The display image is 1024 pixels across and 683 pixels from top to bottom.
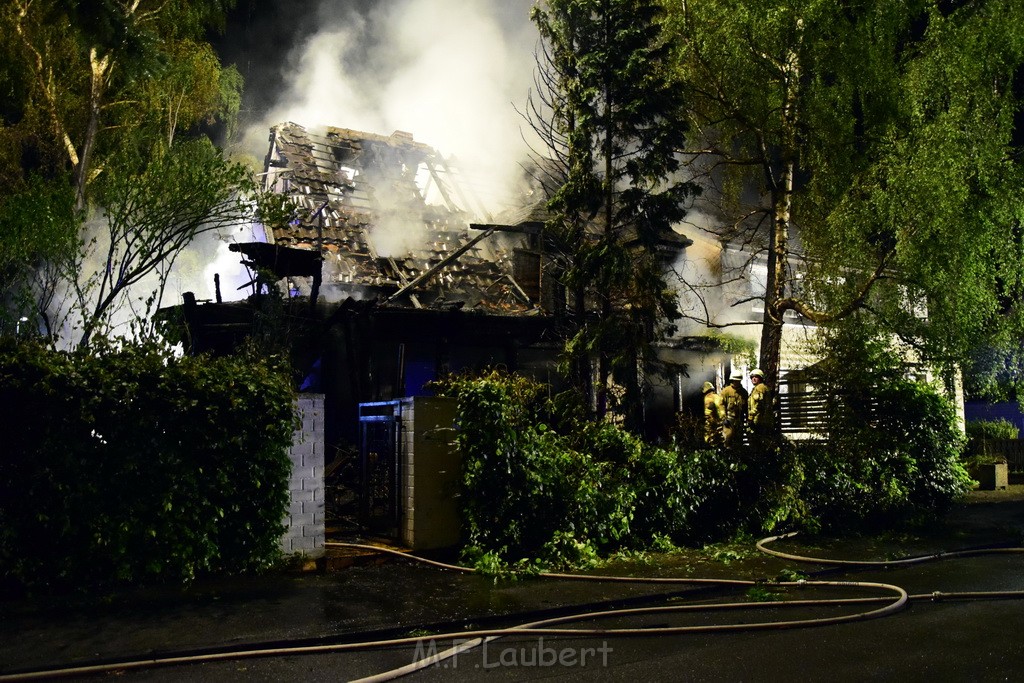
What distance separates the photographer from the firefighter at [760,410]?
11.4 metres

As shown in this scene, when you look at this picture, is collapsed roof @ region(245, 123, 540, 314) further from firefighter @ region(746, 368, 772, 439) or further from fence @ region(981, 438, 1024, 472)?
fence @ region(981, 438, 1024, 472)

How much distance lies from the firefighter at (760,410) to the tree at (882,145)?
284 millimetres

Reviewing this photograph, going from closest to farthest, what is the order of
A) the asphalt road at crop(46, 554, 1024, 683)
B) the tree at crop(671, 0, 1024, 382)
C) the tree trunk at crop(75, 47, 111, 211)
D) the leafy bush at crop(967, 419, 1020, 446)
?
the asphalt road at crop(46, 554, 1024, 683)
the tree at crop(671, 0, 1024, 382)
the tree trunk at crop(75, 47, 111, 211)
the leafy bush at crop(967, 419, 1020, 446)

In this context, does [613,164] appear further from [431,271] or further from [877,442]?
[877,442]

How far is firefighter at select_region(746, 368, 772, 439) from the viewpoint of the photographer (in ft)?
37.3

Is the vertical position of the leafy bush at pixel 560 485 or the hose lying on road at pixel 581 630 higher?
the leafy bush at pixel 560 485

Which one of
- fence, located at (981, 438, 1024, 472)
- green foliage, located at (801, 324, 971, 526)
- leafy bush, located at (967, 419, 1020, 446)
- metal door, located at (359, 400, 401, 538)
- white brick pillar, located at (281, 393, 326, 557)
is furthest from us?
leafy bush, located at (967, 419, 1020, 446)

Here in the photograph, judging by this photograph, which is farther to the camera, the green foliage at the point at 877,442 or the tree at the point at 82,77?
the tree at the point at 82,77

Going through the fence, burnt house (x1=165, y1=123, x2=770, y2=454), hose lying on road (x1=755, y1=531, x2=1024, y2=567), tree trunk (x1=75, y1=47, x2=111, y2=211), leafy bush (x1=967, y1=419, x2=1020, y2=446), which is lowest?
hose lying on road (x1=755, y1=531, x2=1024, y2=567)

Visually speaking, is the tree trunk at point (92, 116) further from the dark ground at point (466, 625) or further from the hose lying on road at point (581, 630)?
the hose lying on road at point (581, 630)

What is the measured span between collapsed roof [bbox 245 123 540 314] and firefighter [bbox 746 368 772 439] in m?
4.57

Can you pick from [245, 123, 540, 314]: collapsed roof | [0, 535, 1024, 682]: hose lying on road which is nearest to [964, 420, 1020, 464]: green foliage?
[245, 123, 540, 314]: collapsed roof

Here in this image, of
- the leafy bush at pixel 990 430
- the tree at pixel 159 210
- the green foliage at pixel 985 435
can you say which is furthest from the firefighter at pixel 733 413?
the leafy bush at pixel 990 430

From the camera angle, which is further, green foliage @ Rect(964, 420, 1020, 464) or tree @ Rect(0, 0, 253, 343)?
green foliage @ Rect(964, 420, 1020, 464)
